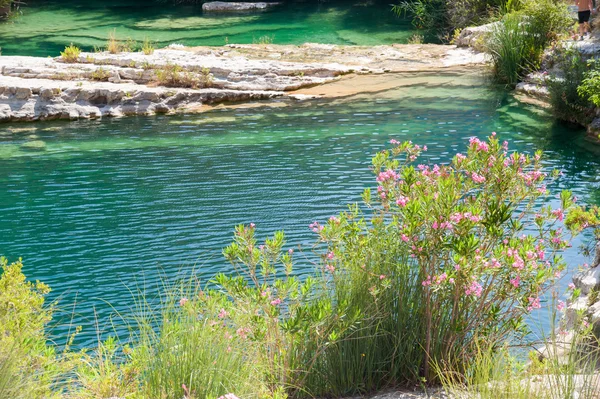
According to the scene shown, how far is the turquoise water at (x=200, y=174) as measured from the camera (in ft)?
22.7

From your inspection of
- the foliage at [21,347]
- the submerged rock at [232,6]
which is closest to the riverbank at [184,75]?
the submerged rock at [232,6]

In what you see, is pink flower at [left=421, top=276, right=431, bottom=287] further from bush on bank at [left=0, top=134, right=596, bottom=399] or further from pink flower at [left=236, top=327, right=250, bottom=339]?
pink flower at [left=236, top=327, right=250, bottom=339]

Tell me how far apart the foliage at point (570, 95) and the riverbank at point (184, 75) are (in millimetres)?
3498

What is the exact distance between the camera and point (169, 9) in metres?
24.1

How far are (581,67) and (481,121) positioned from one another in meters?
1.67

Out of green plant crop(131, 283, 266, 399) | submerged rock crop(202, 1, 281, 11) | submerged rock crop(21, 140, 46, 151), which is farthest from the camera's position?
submerged rock crop(202, 1, 281, 11)

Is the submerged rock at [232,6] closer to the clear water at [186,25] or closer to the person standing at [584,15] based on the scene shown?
the clear water at [186,25]

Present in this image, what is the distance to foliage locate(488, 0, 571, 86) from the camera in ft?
44.7

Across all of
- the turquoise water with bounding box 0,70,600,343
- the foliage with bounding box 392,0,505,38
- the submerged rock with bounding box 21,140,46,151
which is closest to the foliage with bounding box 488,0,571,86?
the turquoise water with bounding box 0,70,600,343

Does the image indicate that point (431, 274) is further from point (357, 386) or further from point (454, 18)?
point (454, 18)

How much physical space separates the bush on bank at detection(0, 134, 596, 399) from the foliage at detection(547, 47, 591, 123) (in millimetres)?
7781

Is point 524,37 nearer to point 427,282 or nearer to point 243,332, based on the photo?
point 427,282

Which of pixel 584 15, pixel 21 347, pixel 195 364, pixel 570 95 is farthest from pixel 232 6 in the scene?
pixel 195 364

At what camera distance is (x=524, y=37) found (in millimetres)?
13703
